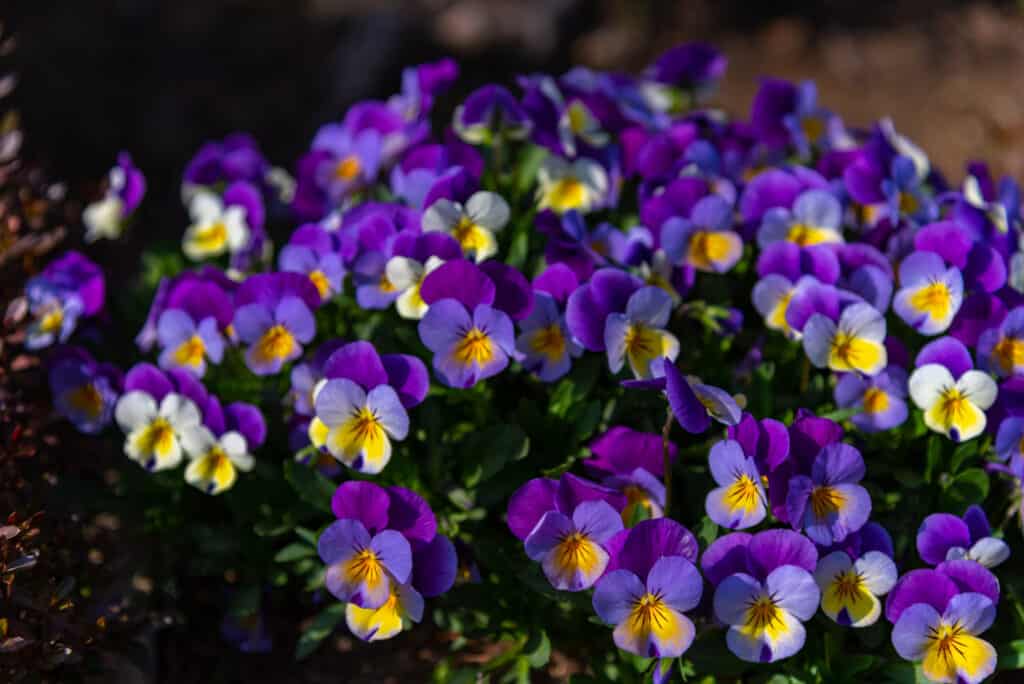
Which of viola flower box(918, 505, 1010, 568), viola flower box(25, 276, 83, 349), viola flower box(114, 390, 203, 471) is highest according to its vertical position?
viola flower box(25, 276, 83, 349)

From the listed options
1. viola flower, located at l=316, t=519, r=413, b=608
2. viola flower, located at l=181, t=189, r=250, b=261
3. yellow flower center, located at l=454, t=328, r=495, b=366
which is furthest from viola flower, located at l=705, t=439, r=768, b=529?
viola flower, located at l=181, t=189, r=250, b=261

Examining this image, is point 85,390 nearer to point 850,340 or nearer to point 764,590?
point 764,590

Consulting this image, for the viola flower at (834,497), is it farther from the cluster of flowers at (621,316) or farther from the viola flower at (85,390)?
the viola flower at (85,390)

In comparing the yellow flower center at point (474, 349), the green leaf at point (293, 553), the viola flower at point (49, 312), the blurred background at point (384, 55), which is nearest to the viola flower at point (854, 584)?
the yellow flower center at point (474, 349)

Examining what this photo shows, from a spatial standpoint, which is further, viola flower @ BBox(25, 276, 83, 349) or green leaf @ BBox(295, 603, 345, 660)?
viola flower @ BBox(25, 276, 83, 349)

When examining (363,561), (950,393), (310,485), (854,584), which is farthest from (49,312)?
(950,393)

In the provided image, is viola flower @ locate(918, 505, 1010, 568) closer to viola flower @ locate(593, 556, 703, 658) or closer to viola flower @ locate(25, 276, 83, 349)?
viola flower @ locate(593, 556, 703, 658)

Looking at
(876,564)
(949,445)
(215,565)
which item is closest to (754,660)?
(876,564)
